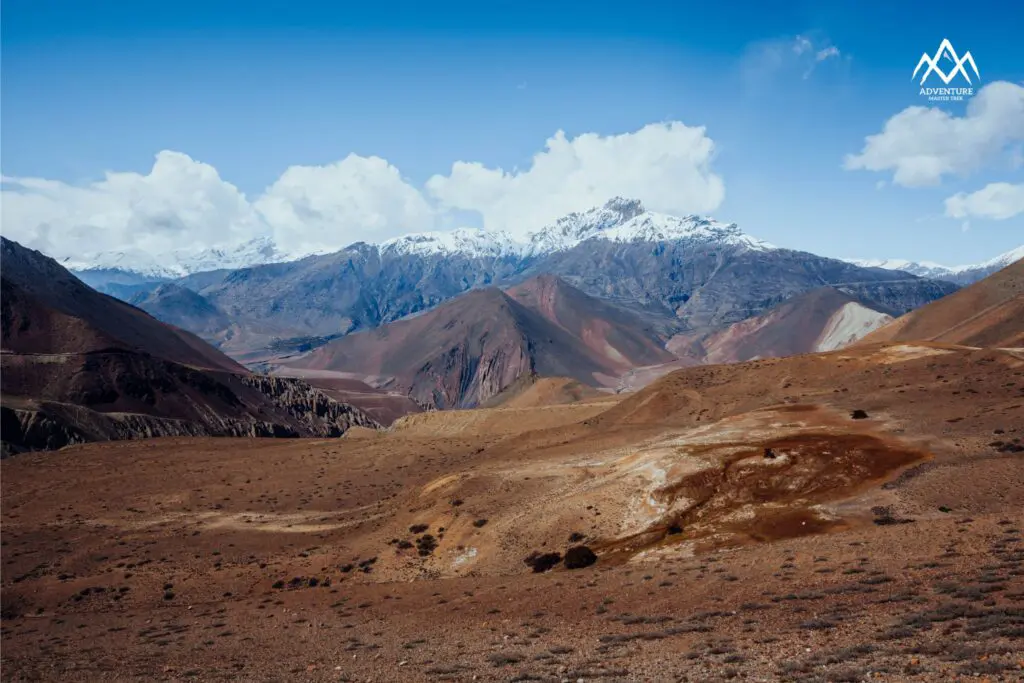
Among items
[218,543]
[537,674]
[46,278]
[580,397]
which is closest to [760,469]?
[537,674]

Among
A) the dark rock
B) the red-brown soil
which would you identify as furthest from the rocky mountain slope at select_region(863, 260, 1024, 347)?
the dark rock

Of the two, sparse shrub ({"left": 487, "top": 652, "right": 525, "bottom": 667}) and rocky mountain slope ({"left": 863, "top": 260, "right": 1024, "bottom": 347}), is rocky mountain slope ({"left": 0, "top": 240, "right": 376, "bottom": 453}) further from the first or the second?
rocky mountain slope ({"left": 863, "top": 260, "right": 1024, "bottom": 347})

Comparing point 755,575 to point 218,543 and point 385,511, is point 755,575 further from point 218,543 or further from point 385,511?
point 218,543

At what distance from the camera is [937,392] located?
56.5m

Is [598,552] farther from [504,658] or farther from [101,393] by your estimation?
[101,393]

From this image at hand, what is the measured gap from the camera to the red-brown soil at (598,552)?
1847 cm

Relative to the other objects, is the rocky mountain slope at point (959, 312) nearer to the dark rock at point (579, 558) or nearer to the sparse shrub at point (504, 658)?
the dark rock at point (579, 558)

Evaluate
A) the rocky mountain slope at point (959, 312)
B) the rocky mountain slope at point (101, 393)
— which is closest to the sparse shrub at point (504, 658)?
the rocky mountain slope at point (101, 393)

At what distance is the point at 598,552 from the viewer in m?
32.7

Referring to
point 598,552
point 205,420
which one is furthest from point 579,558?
point 205,420

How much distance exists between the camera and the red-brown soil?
18.5 meters

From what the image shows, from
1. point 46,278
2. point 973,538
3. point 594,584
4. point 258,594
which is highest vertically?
point 46,278

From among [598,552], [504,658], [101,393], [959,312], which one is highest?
[959,312]

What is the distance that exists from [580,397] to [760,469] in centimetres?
9532
